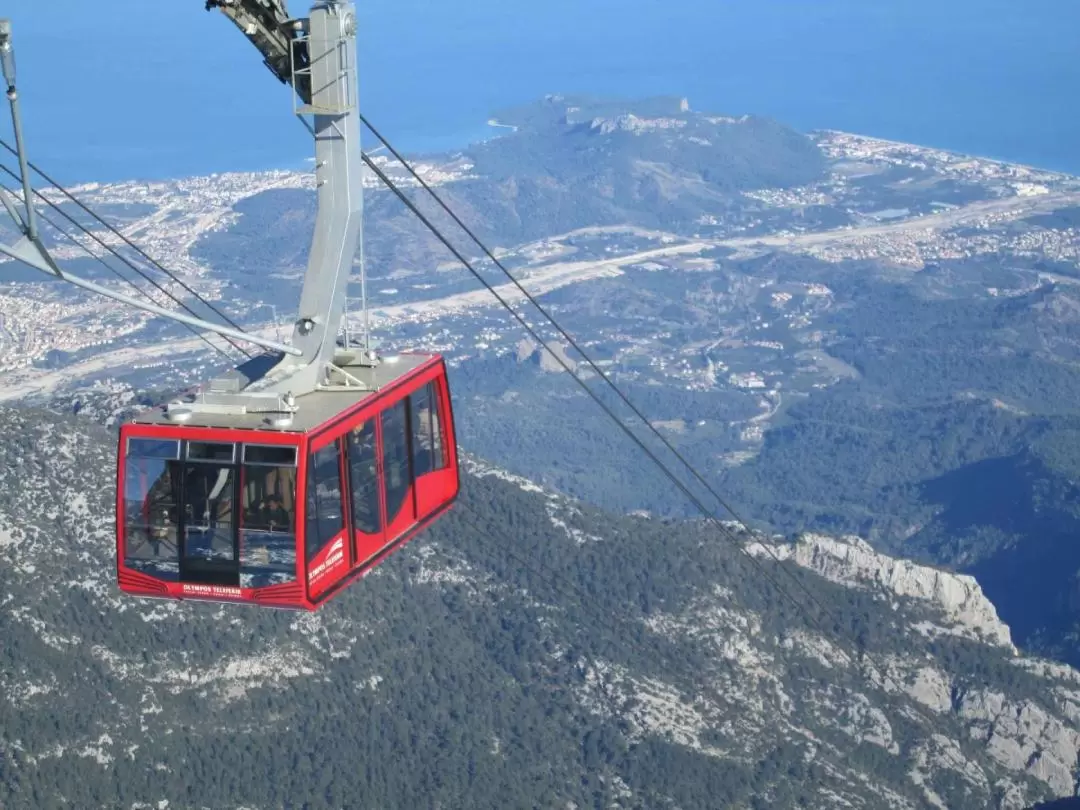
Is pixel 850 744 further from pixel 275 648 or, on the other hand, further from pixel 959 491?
pixel 959 491

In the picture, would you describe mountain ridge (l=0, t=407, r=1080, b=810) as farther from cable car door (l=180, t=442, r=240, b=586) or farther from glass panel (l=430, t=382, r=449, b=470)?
cable car door (l=180, t=442, r=240, b=586)

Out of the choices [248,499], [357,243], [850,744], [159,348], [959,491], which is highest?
[357,243]

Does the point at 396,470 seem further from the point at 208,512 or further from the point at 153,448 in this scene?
the point at 153,448

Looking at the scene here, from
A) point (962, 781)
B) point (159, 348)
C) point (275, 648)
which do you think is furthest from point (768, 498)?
point (275, 648)

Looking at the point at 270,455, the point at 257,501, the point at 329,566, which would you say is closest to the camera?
the point at 270,455

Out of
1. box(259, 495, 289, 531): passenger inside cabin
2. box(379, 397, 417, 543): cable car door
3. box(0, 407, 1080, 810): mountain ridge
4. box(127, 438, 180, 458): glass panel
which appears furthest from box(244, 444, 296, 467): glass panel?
box(0, 407, 1080, 810): mountain ridge

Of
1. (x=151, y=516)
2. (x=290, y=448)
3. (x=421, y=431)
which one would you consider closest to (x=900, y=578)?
(x=421, y=431)
